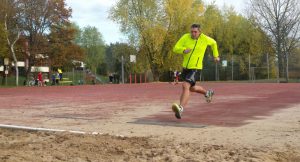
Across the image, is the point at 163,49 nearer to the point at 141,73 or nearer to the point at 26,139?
the point at 141,73

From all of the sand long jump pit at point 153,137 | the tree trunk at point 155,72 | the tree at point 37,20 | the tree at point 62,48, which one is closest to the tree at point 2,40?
the tree at point 37,20

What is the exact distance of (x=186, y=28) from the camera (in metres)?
52.8

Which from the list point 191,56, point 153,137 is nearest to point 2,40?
point 191,56

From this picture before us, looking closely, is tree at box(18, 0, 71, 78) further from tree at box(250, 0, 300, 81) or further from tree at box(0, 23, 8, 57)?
tree at box(250, 0, 300, 81)

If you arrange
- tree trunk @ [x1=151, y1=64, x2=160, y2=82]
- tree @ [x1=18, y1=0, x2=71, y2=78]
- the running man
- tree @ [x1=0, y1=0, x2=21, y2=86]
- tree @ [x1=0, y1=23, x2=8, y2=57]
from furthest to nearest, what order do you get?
1. tree trunk @ [x1=151, y1=64, x2=160, y2=82]
2. tree @ [x1=18, y1=0, x2=71, y2=78]
3. tree @ [x1=0, y1=0, x2=21, y2=86]
4. tree @ [x1=0, y1=23, x2=8, y2=57]
5. the running man

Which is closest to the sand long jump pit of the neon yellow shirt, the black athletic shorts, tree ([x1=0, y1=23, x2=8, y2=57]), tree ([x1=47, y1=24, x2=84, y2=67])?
the black athletic shorts

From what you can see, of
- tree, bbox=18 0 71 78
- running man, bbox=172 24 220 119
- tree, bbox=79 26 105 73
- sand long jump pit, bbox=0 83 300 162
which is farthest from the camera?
tree, bbox=79 26 105 73

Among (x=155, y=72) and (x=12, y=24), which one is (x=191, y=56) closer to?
(x=12, y=24)

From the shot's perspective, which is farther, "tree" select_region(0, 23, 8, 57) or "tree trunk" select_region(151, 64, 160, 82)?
"tree trunk" select_region(151, 64, 160, 82)

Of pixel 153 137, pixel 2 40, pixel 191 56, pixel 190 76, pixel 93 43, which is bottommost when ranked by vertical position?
pixel 153 137

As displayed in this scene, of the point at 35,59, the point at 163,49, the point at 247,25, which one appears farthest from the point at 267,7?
the point at 35,59

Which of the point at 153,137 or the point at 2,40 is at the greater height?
the point at 2,40

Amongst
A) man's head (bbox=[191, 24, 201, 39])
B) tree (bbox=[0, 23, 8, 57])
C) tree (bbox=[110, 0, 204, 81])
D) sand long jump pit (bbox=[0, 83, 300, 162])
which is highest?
tree (bbox=[110, 0, 204, 81])

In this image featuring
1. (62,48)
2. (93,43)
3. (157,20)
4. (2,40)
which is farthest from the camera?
(93,43)
